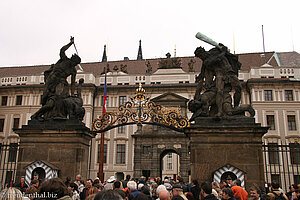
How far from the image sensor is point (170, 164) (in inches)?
1335

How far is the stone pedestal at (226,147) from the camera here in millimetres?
8195

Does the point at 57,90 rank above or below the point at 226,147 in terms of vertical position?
above

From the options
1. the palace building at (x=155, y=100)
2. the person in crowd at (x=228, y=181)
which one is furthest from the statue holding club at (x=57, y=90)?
the palace building at (x=155, y=100)

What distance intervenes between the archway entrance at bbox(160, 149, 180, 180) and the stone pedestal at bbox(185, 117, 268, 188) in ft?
75.0

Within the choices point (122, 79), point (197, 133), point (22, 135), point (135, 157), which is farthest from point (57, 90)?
point (122, 79)

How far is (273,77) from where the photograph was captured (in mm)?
31250

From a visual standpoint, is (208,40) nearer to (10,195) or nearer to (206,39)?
(206,39)

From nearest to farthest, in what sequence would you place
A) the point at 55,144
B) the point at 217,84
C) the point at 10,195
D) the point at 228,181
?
the point at 10,195
the point at 228,181
the point at 217,84
the point at 55,144

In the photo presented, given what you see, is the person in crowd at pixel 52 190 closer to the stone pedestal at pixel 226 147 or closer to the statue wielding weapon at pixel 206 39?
the stone pedestal at pixel 226 147

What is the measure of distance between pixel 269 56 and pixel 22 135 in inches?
1390

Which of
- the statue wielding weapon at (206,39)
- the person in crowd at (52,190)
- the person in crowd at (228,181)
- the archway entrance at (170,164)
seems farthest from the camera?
the archway entrance at (170,164)

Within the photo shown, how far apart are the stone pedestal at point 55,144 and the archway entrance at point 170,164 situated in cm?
2250

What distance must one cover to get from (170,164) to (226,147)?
26.2m

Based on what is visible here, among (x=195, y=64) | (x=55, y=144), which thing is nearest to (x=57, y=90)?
(x=55, y=144)
